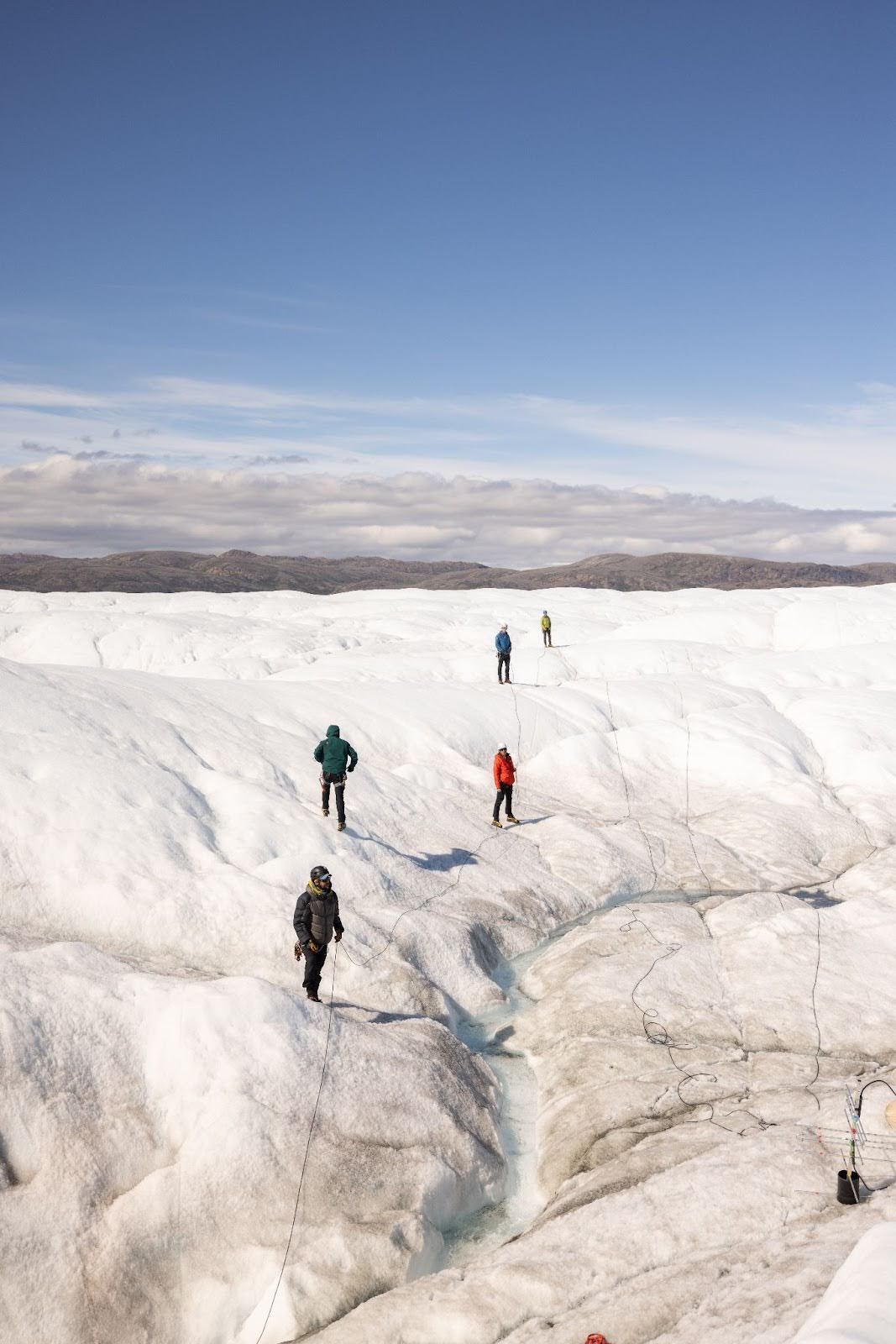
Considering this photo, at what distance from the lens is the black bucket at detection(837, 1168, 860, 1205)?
1073 cm

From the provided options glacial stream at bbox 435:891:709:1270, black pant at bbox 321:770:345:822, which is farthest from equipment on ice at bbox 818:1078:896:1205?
black pant at bbox 321:770:345:822

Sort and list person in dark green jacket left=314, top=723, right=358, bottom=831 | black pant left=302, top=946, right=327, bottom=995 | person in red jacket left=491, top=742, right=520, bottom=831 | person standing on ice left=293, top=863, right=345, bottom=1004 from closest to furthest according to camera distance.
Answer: person standing on ice left=293, top=863, right=345, bottom=1004, black pant left=302, top=946, right=327, bottom=995, person in dark green jacket left=314, top=723, right=358, bottom=831, person in red jacket left=491, top=742, right=520, bottom=831

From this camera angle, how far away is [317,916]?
1502cm

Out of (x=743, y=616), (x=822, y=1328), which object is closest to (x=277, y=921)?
(x=822, y=1328)

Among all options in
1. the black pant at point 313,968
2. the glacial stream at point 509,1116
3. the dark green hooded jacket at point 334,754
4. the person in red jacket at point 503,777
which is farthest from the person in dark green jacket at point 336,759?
the black pant at point 313,968

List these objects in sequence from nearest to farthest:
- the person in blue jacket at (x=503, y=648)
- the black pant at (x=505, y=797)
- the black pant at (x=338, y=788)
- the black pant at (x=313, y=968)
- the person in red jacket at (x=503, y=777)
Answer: the black pant at (x=313, y=968) → the black pant at (x=338, y=788) → the person in red jacket at (x=503, y=777) → the black pant at (x=505, y=797) → the person in blue jacket at (x=503, y=648)

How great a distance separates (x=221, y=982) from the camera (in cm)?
1426

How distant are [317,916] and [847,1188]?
8.49m

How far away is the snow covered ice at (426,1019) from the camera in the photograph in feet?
34.3

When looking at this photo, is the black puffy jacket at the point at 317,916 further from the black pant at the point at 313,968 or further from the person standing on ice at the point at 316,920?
the black pant at the point at 313,968

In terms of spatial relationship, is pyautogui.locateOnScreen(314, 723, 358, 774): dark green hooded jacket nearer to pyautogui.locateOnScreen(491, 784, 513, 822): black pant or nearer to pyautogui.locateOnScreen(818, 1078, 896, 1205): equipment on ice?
pyautogui.locateOnScreen(491, 784, 513, 822): black pant

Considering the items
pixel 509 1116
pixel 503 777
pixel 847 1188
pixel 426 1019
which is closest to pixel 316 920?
pixel 426 1019

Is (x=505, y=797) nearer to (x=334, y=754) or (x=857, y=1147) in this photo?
A: (x=334, y=754)

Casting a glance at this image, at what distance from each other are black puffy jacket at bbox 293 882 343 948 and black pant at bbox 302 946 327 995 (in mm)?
190
